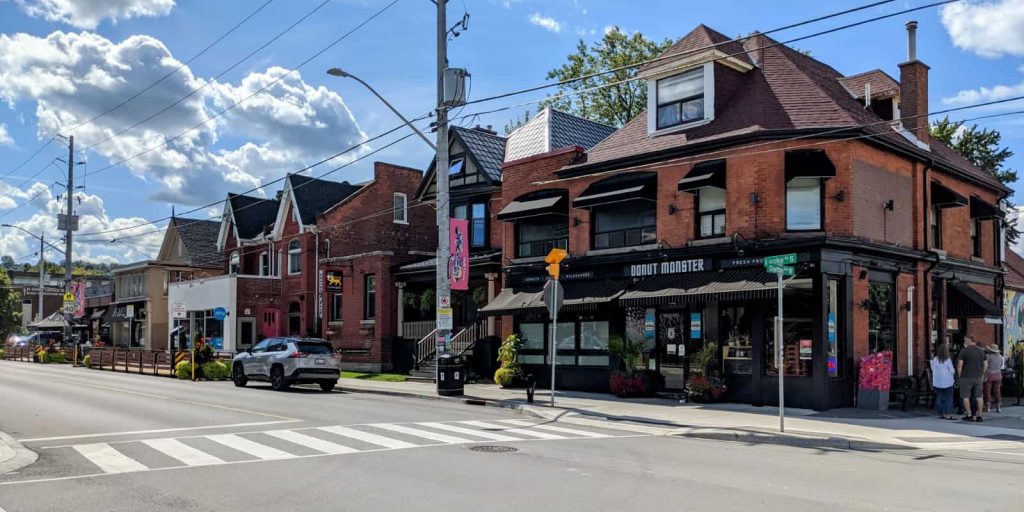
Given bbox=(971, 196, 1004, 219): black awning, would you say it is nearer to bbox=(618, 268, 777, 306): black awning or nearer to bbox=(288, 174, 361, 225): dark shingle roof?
bbox=(618, 268, 777, 306): black awning

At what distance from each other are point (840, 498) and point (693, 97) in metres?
15.3

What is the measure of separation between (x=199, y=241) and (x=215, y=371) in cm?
2721

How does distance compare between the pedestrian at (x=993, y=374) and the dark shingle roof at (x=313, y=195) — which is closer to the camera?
the pedestrian at (x=993, y=374)

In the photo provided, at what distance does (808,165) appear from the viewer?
18.7 meters

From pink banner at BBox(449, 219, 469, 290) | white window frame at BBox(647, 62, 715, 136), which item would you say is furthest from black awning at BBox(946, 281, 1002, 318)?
pink banner at BBox(449, 219, 469, 290)

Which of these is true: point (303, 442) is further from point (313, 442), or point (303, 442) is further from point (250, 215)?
point (250, 215)

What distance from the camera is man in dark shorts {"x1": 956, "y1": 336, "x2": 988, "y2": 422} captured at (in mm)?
17406

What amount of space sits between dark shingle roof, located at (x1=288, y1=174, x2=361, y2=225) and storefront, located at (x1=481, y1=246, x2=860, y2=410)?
1924cm

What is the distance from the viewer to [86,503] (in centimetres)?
828

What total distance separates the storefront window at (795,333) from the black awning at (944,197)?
6.68m

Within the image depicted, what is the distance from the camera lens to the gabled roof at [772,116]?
19.6 meters

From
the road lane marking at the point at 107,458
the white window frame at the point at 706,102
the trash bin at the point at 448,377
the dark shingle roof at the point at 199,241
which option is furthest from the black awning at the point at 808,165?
the dark shingle roof at the point at 199,241

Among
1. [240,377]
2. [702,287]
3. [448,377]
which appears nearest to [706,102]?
[702,287]

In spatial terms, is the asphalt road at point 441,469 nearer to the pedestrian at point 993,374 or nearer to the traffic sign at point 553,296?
the traffic sign at point 553,296
